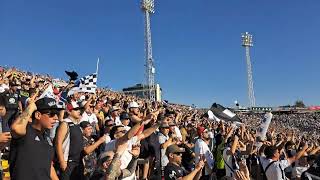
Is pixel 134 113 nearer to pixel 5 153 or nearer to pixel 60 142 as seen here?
pixel 5 153

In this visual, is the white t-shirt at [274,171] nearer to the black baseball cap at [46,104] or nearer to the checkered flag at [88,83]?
the black baseball cap at [46,104]

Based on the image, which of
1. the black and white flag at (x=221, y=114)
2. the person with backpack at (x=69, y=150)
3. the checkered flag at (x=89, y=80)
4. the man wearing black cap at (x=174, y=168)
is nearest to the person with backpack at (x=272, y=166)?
the man wearing black cap at (x=174, y=168)

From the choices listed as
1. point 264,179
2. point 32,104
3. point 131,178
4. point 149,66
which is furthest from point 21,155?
point 149,66

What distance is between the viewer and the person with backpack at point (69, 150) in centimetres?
553

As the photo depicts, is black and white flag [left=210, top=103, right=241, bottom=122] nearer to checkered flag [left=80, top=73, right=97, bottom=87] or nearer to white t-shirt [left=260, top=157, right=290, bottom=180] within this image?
checkered flag [left=80, top=73, right=97, bottom=87]

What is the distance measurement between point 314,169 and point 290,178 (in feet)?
10.7

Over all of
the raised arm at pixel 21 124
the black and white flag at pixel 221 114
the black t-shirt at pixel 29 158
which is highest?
the black and white flag at pixel 221 114

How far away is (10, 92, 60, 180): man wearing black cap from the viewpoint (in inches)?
164

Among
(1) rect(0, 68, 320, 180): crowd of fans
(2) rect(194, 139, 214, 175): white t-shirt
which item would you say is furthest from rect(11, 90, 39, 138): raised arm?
(2) rect(194, 139, 214, 175): white t-shirt

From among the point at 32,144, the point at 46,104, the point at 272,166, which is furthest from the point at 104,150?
the point at 272,166

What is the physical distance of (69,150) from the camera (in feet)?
18.9

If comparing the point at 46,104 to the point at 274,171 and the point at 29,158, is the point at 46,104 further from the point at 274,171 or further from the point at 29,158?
the point at 274,171

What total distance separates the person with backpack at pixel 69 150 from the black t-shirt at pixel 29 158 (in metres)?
1.16

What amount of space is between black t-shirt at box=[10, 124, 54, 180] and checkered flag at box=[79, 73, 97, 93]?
292 inches
